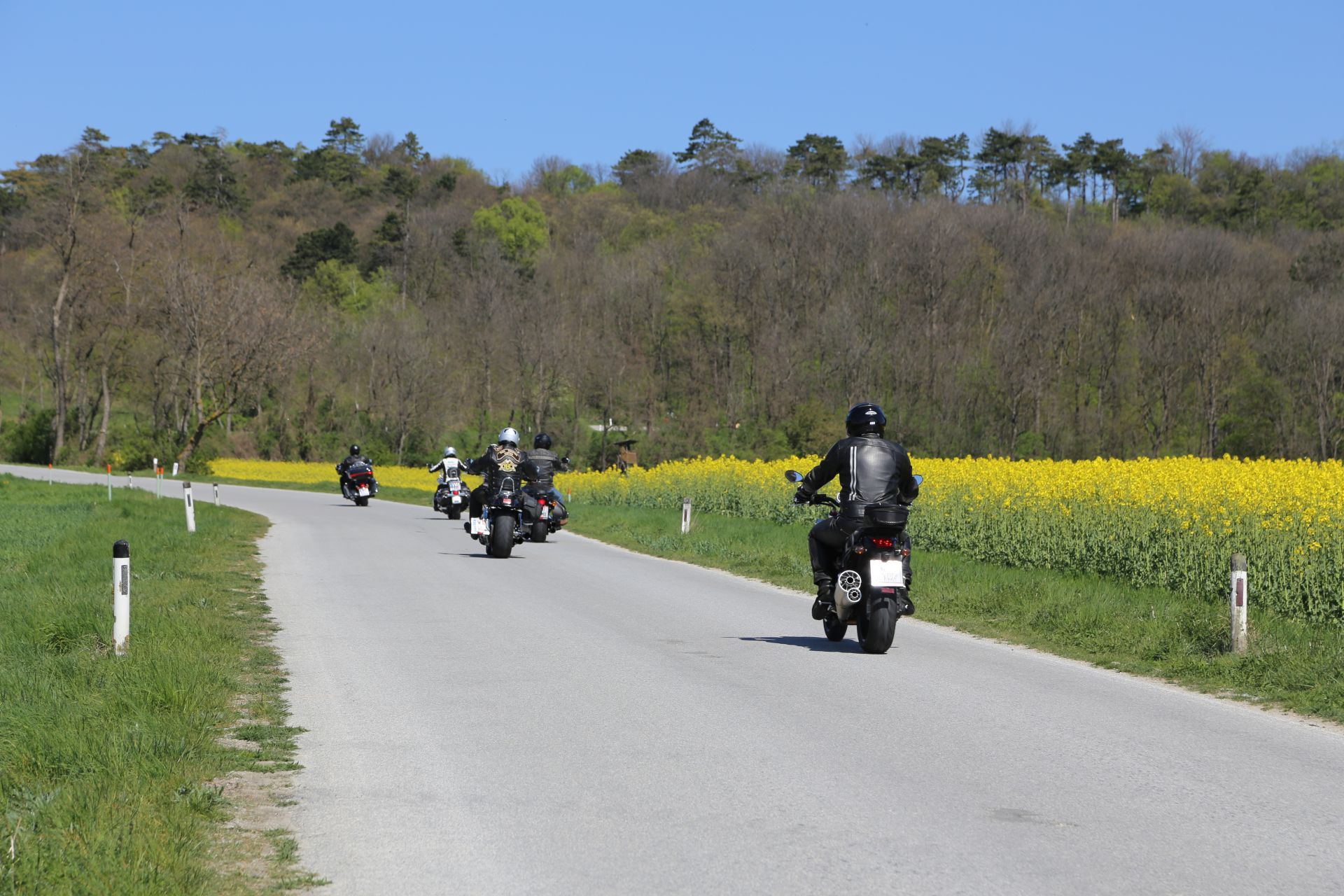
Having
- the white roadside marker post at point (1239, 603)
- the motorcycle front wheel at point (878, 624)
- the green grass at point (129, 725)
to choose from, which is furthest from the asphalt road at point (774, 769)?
the white roadside marker post at point (1239, 603)

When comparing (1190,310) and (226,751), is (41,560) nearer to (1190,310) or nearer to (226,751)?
(226,751)

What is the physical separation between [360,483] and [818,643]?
98.5ft

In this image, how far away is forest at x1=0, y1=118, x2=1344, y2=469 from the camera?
7050cm

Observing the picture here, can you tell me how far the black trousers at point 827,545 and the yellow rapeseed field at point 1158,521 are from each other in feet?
14.3

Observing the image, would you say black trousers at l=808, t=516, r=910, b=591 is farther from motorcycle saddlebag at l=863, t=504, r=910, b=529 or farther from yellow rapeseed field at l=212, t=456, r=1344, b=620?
yellow rapeseed field at l=212, t=456, r=1344, b=620

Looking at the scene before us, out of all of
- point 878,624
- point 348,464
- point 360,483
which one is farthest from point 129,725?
point 348,464

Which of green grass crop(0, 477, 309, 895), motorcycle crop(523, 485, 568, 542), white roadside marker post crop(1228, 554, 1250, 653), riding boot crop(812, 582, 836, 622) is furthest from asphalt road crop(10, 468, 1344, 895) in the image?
motorcycle crop(523, 485, 568, 542)

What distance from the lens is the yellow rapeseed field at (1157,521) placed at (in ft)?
45.3

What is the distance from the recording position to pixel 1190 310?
77938 mm

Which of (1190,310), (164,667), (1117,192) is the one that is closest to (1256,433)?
(1190,310)

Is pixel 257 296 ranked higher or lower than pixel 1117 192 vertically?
lower

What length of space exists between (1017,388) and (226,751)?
238 ft

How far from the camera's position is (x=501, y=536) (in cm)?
2200

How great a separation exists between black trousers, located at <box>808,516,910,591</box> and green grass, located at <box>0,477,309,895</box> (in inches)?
181
